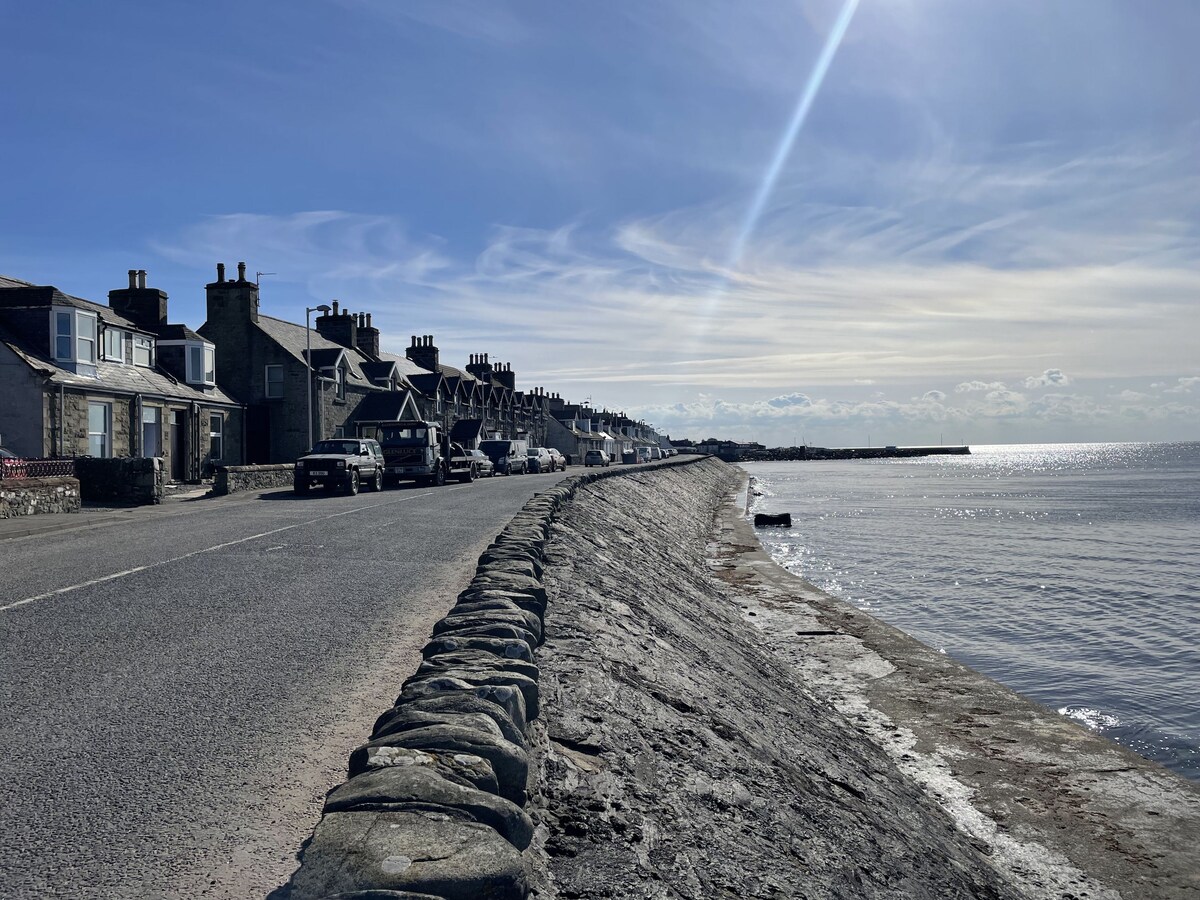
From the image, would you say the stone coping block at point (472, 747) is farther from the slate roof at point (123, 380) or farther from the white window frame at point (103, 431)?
the white window frame at point (103, 431)

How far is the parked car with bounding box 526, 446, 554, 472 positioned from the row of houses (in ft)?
24.4

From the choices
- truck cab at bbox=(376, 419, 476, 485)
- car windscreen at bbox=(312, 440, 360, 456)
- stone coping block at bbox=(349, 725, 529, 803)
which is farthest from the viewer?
truck cab at bbox=(376, 419, 476, 485)

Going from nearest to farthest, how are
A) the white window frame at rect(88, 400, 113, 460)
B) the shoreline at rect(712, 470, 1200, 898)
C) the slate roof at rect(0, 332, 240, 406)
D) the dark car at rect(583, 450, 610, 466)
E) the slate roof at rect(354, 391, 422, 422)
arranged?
the shoreline at rect(712, 470, 1200, 898) → the slate roof at rect(0, 332, 240, 406) → the white window frame at rect(88, 400, 113, 460) → the slate roof at rect(354, 391, 422, 422) → the dark car at rect(583, 450, 610, 466)

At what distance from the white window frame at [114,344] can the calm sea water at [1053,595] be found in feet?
83.2

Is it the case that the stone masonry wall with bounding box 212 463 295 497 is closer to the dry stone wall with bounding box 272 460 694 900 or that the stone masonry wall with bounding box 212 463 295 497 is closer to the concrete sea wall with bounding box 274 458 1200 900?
the concrete sea wall with bounding box 274 458 1200 900

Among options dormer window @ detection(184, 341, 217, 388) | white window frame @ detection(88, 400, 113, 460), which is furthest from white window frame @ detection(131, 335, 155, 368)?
white window frame @ detection(88, 400, 113, 460)

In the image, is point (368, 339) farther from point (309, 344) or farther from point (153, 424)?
point (153, 424)

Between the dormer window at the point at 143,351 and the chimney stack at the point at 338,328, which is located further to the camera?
the chimney stack at the point at 338,328

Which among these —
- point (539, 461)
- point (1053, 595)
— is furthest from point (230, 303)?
point (1053, 595)

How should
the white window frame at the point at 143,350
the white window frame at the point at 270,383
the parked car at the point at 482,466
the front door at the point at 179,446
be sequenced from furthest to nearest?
the parked car at the point at 482,466 < the white window frame at the point at 270,383 < the front door at the point at 179,446 < the white window frame at the point at 143,350

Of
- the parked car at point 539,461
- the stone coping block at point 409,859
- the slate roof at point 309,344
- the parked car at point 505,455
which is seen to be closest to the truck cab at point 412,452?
the slate roof at point 309,344

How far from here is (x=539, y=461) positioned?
5978 centimetres

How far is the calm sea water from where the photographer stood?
1320 centimetres

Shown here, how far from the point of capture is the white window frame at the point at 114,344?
109 ft
